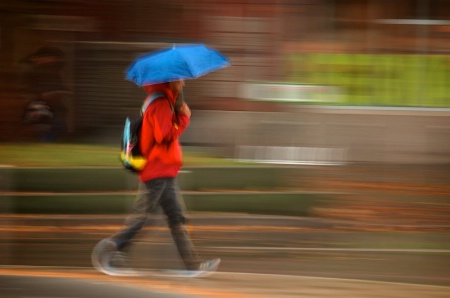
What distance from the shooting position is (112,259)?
326 inches

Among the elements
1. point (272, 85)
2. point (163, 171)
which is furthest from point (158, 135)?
point (272, 85)

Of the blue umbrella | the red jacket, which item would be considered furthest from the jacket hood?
the blue umbrella

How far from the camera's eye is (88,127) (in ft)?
43.1

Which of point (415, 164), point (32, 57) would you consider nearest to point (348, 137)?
point (415, 164)

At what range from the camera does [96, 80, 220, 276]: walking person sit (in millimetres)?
7984

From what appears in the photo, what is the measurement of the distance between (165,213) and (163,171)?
335 millimetres

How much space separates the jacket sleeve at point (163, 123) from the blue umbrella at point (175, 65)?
0.19 meters

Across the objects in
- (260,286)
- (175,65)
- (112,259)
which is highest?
(175,65)

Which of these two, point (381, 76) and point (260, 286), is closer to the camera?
point (260, 286)

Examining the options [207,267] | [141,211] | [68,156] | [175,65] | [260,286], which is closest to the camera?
[175,65]

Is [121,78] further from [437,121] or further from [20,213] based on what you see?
[437,121]

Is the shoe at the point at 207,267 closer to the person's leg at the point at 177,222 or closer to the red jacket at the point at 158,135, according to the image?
the person's leg at the point at 177,222

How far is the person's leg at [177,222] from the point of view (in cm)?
809

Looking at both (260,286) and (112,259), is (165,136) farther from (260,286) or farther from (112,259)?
(260,286)
